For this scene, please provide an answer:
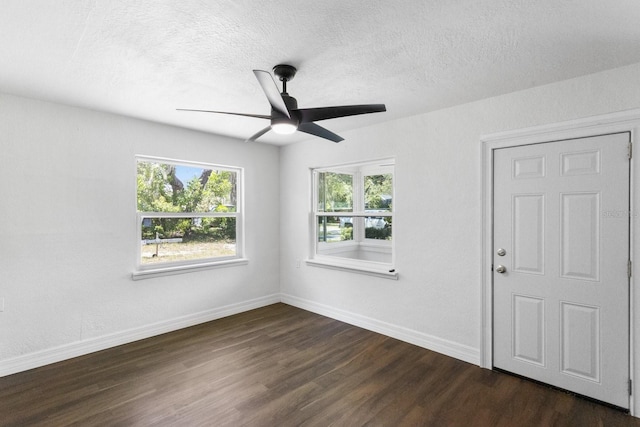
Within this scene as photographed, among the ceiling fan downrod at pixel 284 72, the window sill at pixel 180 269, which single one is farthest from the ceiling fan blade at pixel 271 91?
the window sill at pixel 180 269

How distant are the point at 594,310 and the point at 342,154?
289 cm

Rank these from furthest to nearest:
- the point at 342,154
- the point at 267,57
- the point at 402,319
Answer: the point at 342,154
the point at 402,319
the point at 267,57

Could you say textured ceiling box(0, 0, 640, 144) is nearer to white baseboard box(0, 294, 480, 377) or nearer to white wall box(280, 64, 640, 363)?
white wall box(280, 64, 640, 363)

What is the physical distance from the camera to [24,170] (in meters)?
2.87

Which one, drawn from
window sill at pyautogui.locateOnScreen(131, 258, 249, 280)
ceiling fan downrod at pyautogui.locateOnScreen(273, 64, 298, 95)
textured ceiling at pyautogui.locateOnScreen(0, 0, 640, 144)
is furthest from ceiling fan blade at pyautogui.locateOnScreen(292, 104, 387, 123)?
window sill at pyautogui.locateOnScreen(131, 258, 249, 280)

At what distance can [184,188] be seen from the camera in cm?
403

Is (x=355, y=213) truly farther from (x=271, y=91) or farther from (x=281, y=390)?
(x=271, y=91)

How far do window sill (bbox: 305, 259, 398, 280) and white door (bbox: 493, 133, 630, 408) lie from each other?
3.55 ft

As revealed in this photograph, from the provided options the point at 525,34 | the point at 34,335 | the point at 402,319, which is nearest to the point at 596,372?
the point at 402,319

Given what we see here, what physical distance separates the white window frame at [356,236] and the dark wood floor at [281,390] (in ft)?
2.79

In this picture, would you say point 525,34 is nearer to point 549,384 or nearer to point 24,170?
point 549,384

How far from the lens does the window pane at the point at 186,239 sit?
3.72 m

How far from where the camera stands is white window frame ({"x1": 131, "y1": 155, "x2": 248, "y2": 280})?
11.8 ft

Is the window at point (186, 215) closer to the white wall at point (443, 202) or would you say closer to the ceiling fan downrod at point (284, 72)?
the white wall at point (443, 202)
